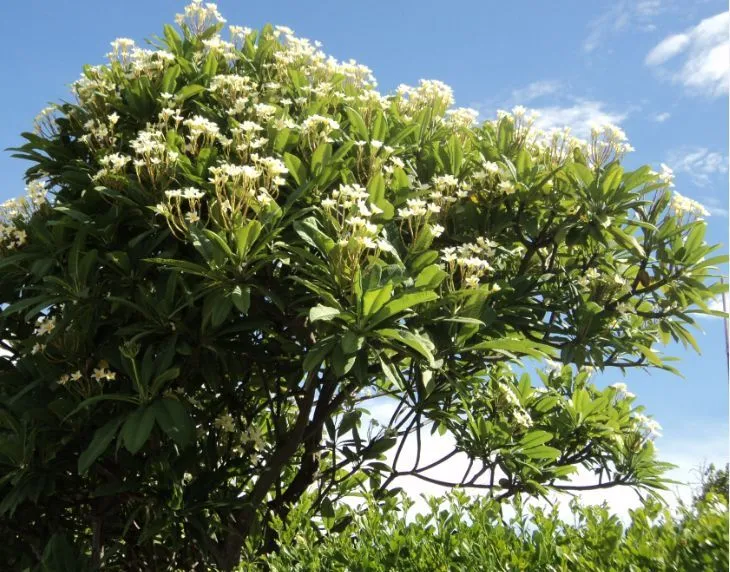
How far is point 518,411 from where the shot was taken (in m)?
4.54

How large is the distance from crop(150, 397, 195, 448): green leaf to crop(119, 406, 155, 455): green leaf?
33mm

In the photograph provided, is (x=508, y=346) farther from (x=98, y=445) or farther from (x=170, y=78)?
(x=170, y=78)

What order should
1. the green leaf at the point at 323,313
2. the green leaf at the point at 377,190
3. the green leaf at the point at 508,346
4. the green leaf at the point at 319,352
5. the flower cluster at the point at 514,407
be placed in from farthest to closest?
the flower cluster at the point at 514,407 → the green leaf at the point at 377,190 → the green leaf at the point at 508,346 → the green leaf at the point at 319,352 → the green leaf at the point at 323,313

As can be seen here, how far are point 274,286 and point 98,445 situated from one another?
1016 mm

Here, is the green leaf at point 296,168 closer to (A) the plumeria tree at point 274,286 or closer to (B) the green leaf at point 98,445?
(A) the plumeria tree at point 274,286

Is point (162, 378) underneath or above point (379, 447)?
underneath

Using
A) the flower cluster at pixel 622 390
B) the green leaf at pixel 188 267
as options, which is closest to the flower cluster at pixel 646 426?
the flower cluster at pixel 622 390

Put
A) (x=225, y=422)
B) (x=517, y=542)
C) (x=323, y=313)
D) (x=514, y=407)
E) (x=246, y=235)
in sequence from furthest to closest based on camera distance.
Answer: (x=514, y=407) → (x=225, y=422) → (x=246, y=235) → (x=323, y=313) → (x=517, y=542)

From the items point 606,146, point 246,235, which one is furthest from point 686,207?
point 246,235

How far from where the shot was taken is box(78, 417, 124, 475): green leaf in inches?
131

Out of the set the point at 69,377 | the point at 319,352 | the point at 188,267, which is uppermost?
the point at 188,267

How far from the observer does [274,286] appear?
144 inches

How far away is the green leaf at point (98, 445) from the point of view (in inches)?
131

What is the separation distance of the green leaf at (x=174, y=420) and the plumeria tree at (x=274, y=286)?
0.01 metres
